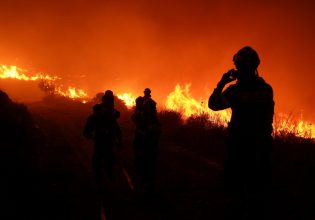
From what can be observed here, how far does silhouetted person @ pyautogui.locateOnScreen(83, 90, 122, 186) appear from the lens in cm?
874

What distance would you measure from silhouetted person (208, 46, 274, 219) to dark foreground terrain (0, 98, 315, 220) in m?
3.25

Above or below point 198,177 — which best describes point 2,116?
above

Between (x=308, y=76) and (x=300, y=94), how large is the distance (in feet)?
34.9

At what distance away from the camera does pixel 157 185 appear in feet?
29.6

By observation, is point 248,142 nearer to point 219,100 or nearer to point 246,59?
point 219,100

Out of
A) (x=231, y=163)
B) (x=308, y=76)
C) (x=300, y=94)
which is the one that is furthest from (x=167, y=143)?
(x=308, y=76)

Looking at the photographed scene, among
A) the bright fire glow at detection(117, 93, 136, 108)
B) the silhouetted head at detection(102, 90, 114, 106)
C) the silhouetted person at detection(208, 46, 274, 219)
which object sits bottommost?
the silhouetted person at detection(208, 46, 274, 219)

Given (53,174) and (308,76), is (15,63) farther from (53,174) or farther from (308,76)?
(53,174)

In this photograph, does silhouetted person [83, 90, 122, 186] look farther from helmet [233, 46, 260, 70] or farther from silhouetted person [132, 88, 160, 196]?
helmet [233, 46, 260, 70]

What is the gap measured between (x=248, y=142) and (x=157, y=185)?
5.60 metres

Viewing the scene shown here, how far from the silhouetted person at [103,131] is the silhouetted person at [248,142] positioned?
17.3 ft

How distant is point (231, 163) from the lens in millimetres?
3816

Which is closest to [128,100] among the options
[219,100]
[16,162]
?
[16,162]

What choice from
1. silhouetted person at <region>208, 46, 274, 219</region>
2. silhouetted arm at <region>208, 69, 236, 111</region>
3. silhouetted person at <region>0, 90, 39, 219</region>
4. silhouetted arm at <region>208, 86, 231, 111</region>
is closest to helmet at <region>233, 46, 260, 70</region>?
silhouetted person at <region>208, 46, 274, 219</region>
